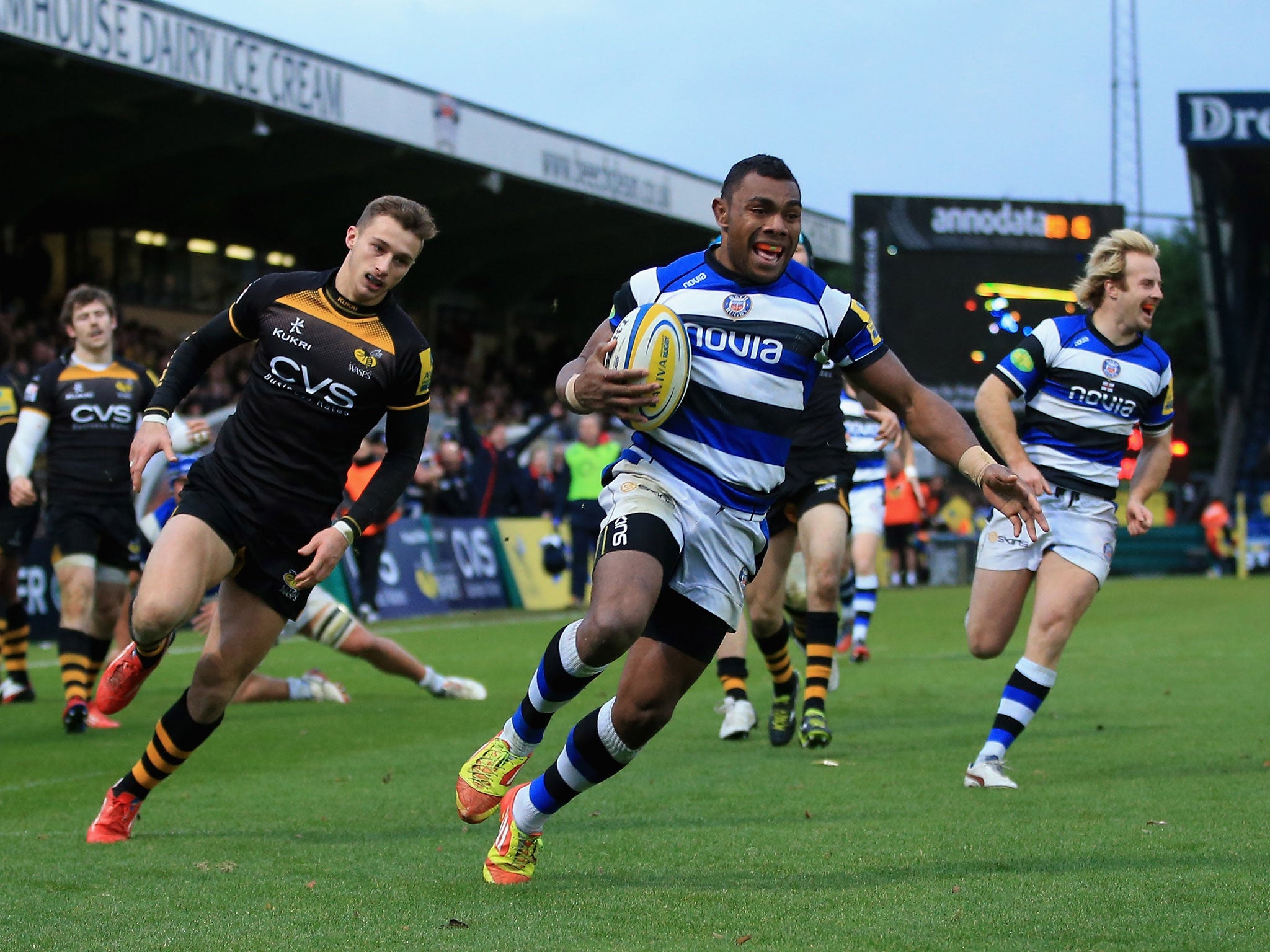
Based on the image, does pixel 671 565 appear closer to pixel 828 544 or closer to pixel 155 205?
pixel 828 544

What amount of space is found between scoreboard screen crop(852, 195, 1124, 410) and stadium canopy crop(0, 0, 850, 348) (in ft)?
12.1

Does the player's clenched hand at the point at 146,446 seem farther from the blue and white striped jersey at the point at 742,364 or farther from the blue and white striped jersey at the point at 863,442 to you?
the blue and white striped jersey at the point at 863,442

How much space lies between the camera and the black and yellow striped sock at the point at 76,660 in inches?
362

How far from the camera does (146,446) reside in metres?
5.60

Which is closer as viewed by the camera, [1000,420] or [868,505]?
[1000,420]

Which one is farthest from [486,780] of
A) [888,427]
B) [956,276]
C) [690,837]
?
[956,276]

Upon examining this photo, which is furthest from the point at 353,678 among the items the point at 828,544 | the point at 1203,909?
the point at 1203,909

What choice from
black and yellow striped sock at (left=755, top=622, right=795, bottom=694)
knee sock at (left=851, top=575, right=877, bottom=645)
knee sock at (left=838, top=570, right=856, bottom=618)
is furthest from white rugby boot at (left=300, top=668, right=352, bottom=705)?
knee sock at (left=838, top=570, right=856, bottom=618)

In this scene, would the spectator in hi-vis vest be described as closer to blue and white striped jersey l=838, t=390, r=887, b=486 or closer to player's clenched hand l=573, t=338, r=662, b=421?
blue and white striped jersey l=838, t=390, r=887, b=486

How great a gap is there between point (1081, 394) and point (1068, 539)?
651 millimetres

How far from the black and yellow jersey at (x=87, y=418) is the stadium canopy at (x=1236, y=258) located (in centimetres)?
2667

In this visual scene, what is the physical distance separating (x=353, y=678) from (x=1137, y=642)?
7.33m

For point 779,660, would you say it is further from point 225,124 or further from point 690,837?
point 225,124

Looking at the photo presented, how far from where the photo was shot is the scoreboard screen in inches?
969
